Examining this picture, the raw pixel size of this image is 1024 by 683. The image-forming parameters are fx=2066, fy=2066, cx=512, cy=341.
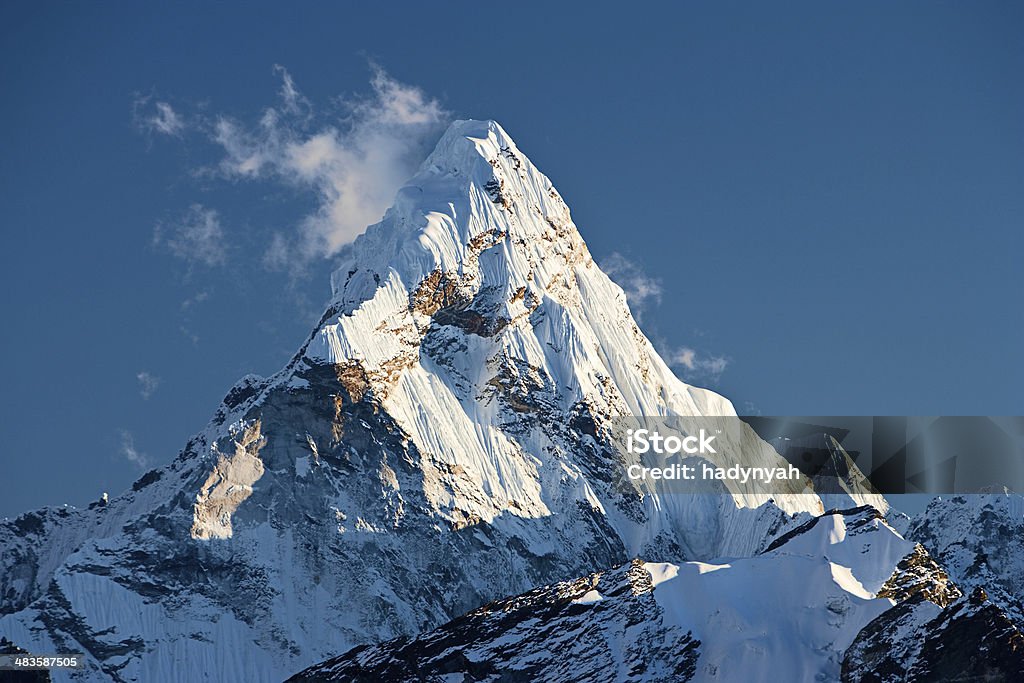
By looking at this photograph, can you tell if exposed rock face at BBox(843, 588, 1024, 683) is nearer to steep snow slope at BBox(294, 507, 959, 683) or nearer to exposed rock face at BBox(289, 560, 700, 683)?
steep snow slope at BBox(294, 507, 959, 683)

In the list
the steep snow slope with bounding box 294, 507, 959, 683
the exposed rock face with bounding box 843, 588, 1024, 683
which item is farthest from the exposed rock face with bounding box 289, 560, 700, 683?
the exposed rock face with bounding box 843, 588, 1024, 683

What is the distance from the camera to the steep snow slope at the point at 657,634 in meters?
188

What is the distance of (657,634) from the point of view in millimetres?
193750

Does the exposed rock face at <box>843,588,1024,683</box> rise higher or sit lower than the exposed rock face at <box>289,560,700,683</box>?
lower

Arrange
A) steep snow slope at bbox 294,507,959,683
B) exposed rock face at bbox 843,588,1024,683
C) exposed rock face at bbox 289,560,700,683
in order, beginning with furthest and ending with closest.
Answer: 1. steep snow slope at bbox 294,507,959,683
2. exposed rock face at bbox 289,560,700,683
3. exposed rock face at bbox 843,588,1024,683

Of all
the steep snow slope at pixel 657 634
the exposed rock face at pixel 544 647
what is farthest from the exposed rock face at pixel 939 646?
the exposed rock face at pixel 544 647

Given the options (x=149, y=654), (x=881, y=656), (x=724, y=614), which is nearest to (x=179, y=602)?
(x=149, y=654)

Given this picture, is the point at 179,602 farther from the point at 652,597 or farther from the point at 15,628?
the point at 652,597

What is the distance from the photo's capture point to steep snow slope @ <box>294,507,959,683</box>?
7397 inches

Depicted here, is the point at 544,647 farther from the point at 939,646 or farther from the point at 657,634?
the point at 939,646

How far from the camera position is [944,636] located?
604ft

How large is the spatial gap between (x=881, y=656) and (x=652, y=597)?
77.7 feet

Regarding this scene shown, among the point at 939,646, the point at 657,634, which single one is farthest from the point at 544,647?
the point at 939,646

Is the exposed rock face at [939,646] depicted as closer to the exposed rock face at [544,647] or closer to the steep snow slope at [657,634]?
the steep snow slope at [657,634]
